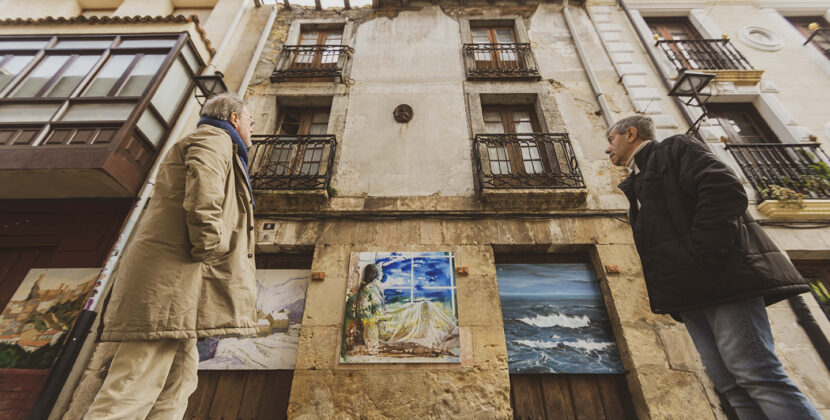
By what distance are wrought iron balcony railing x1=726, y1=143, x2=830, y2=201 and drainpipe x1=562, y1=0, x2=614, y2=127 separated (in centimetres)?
186

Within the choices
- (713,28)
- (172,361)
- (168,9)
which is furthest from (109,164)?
(713,28)

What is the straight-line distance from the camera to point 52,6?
6180 mm

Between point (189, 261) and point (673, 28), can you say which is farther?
point (673, 28)

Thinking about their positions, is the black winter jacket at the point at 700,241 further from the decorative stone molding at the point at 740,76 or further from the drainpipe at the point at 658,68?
the decorative stone molding at the point at 740,76

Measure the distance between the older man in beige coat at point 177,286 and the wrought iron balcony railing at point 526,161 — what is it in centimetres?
319

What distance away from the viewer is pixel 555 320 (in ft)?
12.0

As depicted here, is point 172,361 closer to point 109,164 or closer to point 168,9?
point 109,164

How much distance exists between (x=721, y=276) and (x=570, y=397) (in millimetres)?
2309

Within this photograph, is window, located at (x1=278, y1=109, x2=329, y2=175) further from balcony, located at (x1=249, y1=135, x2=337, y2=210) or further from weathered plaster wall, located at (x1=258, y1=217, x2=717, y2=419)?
weathered plaster wall, located at (x1=258, y1=217, x2=717, y2=419)

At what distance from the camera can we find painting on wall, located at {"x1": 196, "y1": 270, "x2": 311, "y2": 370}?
3.46 metres

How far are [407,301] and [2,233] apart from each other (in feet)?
17.7

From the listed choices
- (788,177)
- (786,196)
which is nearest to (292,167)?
(786,196)

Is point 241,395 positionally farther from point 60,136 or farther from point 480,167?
point 480,167

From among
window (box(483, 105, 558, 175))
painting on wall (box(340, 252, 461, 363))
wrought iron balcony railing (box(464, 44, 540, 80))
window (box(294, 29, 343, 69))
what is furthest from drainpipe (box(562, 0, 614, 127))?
window (box(294, 29, 343, 69))
